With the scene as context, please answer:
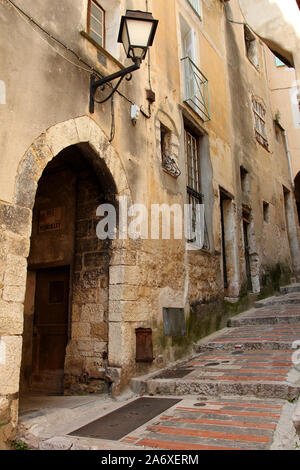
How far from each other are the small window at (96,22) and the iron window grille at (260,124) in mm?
6460

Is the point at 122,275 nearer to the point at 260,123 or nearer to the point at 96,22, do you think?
the point at 96,22

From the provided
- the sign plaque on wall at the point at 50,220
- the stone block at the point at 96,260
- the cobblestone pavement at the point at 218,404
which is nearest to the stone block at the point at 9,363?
the cobblestone pavement at the point at 218,404

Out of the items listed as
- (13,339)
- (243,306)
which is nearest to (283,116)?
(243,306)

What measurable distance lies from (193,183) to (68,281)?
3107 mm

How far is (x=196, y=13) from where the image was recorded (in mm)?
7848

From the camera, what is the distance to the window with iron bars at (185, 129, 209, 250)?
22.1ft

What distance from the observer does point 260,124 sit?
11.2 metres

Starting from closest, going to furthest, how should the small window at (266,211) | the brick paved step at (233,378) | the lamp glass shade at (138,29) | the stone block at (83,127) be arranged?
the brick paved step at (233,378)
the lamp glass shade at (138,29)
the stone block at (83,127)
the small window at (266,211)

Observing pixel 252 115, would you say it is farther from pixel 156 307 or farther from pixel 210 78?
pixel 156 307

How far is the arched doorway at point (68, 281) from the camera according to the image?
4609mm

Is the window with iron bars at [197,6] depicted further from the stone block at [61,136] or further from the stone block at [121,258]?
the stone block at [121,258]

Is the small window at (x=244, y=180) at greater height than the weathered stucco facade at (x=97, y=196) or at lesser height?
greater

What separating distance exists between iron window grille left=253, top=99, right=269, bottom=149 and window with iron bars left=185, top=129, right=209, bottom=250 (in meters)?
3.93

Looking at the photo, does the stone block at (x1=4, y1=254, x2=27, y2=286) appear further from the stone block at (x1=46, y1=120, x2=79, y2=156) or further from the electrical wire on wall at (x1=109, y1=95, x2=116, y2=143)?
the electrical wire on wall at (x1=109, y1=95, x2=116, y2=143)
